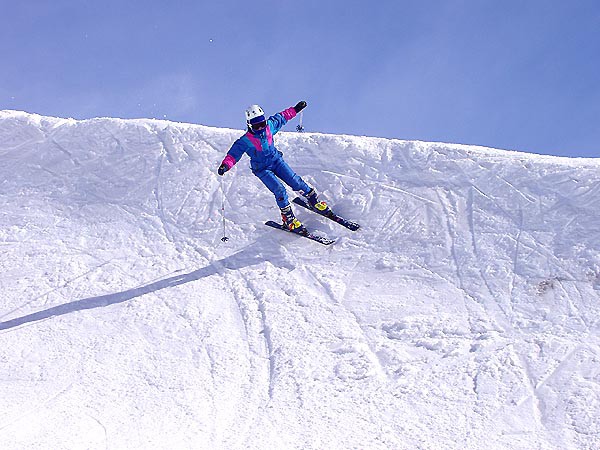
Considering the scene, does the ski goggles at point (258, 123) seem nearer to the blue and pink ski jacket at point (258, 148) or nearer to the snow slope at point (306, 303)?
the blue and pink ski jacket at point (258, 148)

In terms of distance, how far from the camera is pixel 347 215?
1236 centimetres

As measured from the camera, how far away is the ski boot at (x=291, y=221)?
39.1 feet

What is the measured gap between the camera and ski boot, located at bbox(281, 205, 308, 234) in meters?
11.9

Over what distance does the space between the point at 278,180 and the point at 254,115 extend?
1.30 meters

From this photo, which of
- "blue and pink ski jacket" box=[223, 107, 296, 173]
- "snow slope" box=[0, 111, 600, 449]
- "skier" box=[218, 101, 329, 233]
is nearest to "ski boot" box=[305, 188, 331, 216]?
"skier" box=[218, 101, 329, 233]

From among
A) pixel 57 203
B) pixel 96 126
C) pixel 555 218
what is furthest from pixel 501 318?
pixel 96 126

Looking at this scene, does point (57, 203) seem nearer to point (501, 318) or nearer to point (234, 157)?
point (234, 157)

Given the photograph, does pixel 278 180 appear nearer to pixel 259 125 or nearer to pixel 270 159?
pixel 270 159

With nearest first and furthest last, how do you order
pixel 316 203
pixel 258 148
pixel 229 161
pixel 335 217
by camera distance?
1. pixel 229 161
2. pixel 258 148
3. pixel 335 217
4. pixel 316 203

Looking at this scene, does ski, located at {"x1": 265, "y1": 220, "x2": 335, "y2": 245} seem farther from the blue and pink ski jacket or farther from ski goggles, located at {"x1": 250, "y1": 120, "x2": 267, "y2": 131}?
ski goggles, located at {"x1": 250, "y1": 120, "x2": 267, "y2": 131}

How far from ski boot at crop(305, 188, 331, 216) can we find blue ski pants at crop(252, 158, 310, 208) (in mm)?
96

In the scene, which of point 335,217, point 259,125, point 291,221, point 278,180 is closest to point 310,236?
point 291,221

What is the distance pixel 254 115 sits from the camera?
11461 millimetres

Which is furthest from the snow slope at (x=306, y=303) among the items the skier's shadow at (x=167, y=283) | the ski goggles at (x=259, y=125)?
the ski goggles at (x=259, y=125)
